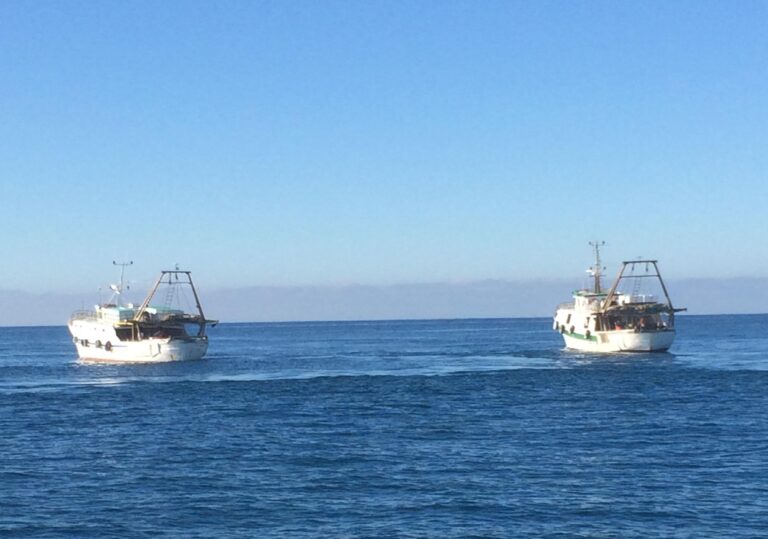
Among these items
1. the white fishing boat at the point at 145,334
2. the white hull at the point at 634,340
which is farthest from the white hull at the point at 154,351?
the white hull at the point at 634,340

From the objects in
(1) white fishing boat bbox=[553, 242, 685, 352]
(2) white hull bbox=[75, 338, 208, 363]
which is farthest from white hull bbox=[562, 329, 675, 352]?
(2) white hull bbox=[75, 338, 208, 363]

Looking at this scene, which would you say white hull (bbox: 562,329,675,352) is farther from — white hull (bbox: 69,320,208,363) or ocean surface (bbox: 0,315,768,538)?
white hull (bbox: 69,320,208,363)

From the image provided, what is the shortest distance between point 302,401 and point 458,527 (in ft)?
140

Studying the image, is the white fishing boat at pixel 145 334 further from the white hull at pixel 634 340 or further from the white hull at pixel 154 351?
the white hull at pixel 634 340

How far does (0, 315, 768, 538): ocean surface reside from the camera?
34219mm

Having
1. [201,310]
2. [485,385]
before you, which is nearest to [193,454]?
[485,385]

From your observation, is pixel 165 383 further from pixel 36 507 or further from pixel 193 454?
pixel 36 507

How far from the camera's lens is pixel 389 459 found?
153 feet

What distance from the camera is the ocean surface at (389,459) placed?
34219 mm

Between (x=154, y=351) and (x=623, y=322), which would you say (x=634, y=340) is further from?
(x=154, y=351)

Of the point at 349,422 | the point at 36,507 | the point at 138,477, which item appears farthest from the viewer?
the point at 349,422

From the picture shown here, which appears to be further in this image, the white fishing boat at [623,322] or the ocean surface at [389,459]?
the white fishing boat at [623,322]

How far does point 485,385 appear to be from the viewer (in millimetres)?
88000

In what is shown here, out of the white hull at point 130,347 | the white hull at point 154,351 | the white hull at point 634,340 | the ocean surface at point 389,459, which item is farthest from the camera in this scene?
the white hull at point 634,340
